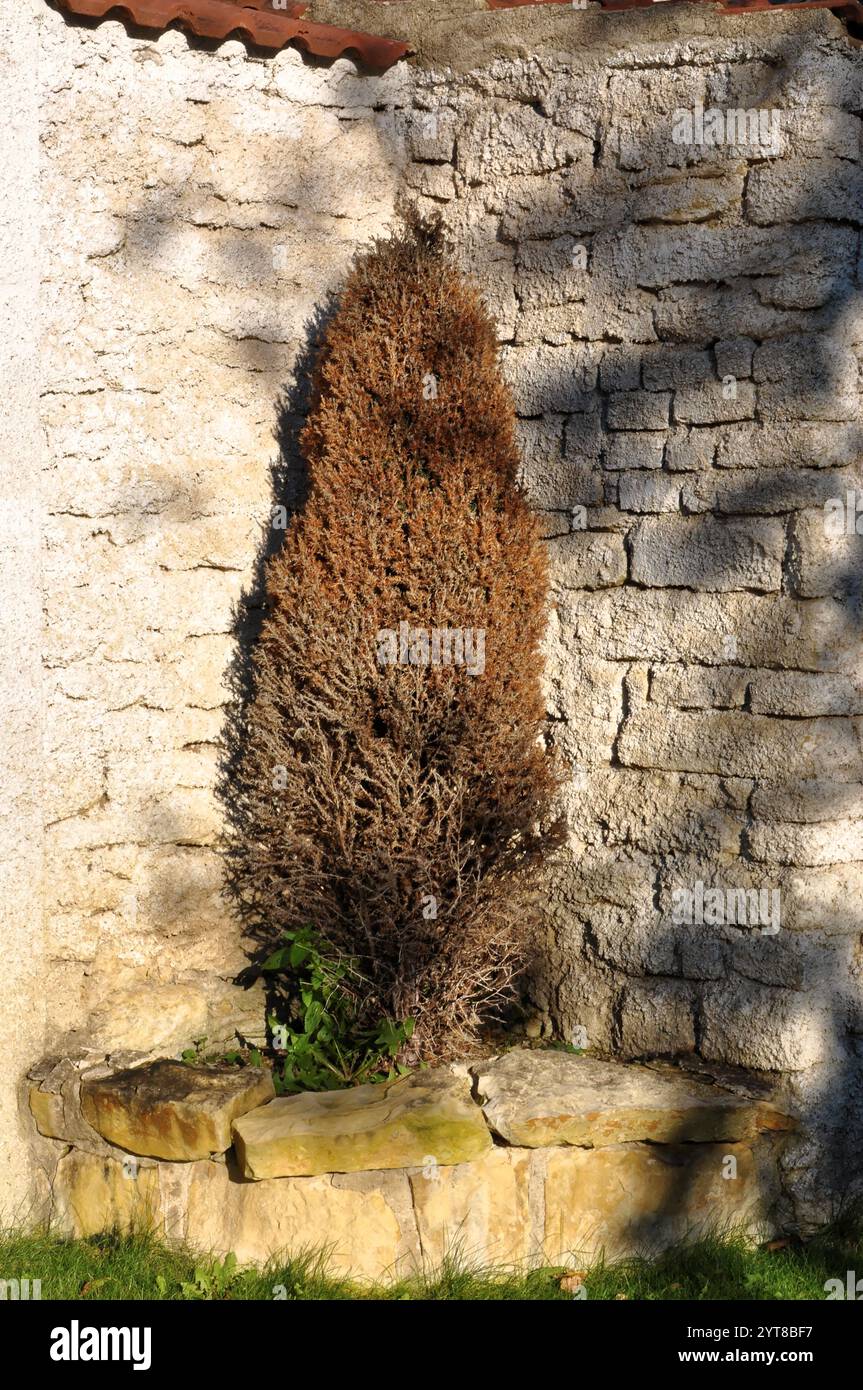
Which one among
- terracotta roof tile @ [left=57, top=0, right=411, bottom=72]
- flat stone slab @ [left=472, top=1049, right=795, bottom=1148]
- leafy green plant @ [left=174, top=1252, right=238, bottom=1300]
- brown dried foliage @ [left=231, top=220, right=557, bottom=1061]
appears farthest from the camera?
terracotta roof tile @ [left=57, top=0, right=411, bottom=72]

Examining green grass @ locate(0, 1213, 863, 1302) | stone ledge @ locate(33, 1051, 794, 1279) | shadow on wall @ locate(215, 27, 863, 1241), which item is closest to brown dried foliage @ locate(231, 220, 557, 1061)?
shadow on wall @ locate(215, 27, 863, 1241)

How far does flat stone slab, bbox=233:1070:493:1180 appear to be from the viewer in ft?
12.1

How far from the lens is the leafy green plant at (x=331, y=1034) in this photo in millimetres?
4027

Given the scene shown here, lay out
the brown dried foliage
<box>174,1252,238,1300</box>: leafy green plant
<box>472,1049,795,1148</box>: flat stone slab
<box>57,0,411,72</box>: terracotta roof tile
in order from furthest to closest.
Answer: <box>57,0,411,72</box>: terracotta roof tile, the brown dried foliage, <box>472,1049,795,1148</box>: flat stone slab, <box>174,1252,238,1300</box>: leafy green plant

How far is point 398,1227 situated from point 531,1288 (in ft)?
1.34

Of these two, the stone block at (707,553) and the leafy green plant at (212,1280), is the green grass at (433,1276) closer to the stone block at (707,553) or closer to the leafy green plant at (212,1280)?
the leafy green plant at (212,1280)

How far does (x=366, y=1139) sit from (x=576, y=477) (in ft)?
7.13

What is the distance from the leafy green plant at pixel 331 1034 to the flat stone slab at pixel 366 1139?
0.80ft

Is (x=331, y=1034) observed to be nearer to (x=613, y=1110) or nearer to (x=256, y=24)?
(x=613, y=1110)

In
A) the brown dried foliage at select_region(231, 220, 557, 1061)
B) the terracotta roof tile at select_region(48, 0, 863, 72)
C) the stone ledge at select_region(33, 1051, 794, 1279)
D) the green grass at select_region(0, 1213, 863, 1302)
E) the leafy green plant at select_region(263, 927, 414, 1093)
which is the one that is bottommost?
the green grass at select_region(0, 1213, 863, 1302)

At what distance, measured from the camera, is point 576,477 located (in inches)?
173

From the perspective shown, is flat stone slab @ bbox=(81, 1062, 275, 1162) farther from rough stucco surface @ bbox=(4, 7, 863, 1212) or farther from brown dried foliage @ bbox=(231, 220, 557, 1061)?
brown dried foliage @ bbox=(231, 220, 557, 1061)

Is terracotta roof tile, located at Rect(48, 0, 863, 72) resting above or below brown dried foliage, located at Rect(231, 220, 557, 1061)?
above

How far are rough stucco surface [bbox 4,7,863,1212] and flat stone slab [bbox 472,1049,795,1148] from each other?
0.22 meters
